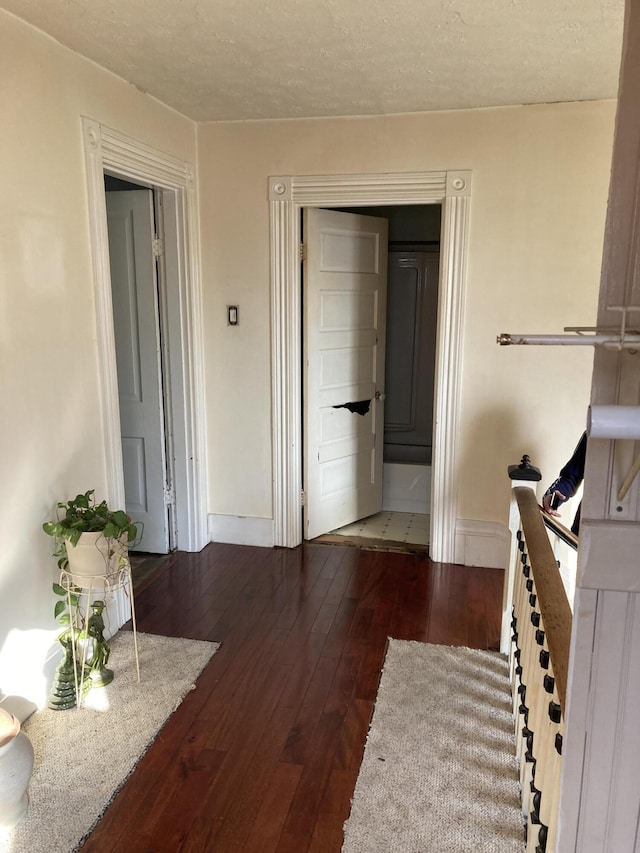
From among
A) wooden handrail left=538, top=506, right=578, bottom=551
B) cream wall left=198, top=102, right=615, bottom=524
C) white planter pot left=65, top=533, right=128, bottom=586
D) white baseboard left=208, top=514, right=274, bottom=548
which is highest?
cream wall left=198, top=102, right=615, bottom=524

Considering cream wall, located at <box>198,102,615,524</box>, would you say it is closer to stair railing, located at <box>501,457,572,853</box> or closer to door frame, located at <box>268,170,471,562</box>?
door frame, located at <box>268,170,471,562</box>

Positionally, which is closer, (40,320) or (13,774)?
(13,774)

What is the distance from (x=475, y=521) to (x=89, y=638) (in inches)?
90.6

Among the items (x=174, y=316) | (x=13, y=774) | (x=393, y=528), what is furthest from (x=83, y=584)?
(x=393, y=528)

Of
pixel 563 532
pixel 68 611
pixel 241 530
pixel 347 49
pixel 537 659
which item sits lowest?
pixel 241 530

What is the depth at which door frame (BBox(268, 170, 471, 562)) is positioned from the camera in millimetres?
3629

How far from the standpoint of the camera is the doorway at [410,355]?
5039mm

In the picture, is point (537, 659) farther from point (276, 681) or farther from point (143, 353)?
point (143, 353)

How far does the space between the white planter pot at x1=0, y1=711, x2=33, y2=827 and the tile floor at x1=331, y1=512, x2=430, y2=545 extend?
2708mm

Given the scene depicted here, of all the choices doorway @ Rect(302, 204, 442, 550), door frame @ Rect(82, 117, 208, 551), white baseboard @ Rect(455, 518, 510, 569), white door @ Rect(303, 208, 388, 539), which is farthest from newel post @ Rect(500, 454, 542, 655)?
doorway @ Rect(302, 204, 442, 550)

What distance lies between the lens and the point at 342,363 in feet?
14.2

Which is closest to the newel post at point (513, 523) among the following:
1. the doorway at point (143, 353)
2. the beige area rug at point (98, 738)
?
the beige area rug at point (98, 738)

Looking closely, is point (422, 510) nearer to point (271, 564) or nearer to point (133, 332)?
point (271, 564)

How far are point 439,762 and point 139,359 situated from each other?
108 inches
